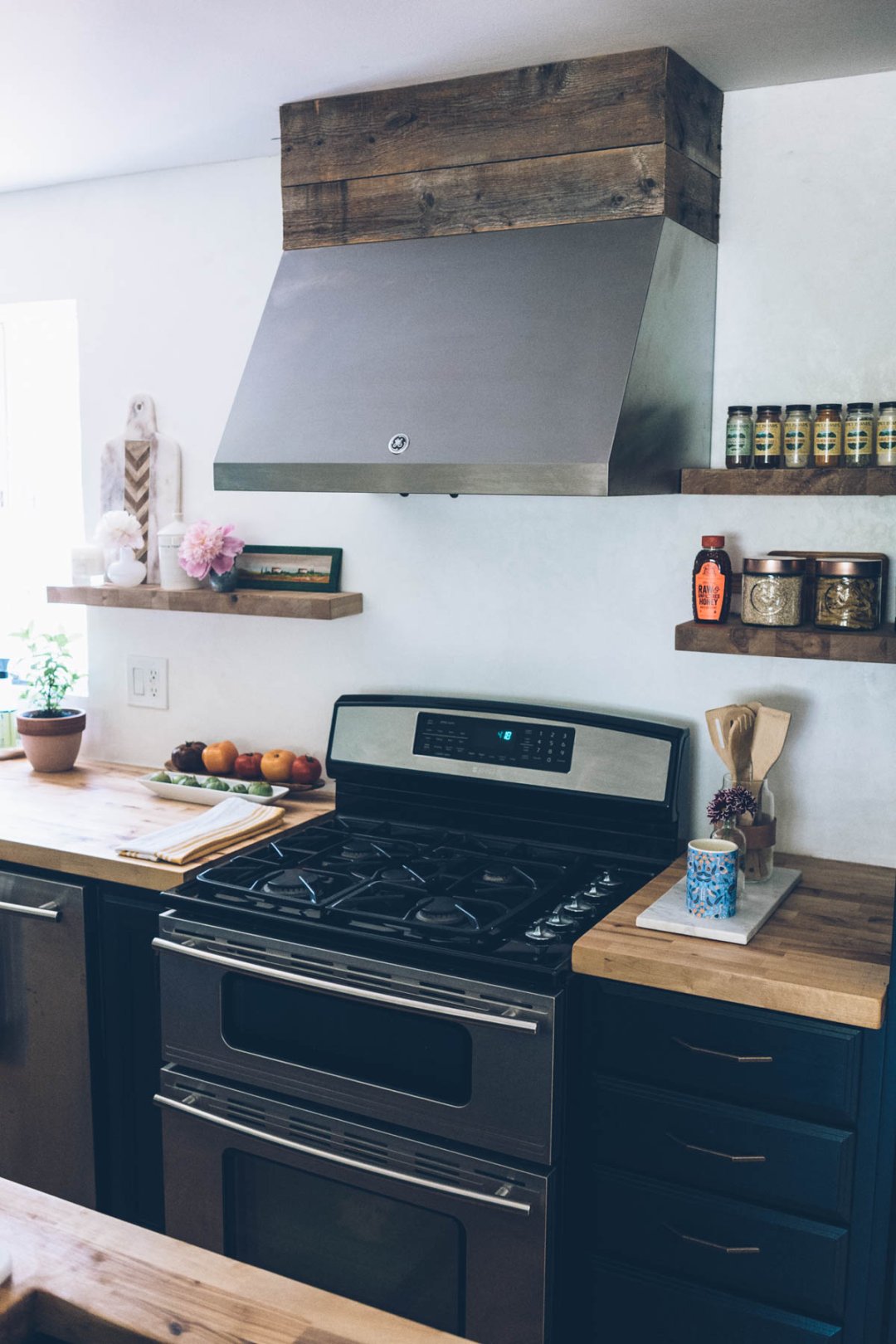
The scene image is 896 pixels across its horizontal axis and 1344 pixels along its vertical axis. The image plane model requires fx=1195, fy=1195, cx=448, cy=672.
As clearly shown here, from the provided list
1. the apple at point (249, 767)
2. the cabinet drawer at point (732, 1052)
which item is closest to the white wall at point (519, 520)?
the apple at point (249, 767)

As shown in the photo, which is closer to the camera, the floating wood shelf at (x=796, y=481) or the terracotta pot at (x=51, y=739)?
the floating wood shelf at (x=796, y=481)

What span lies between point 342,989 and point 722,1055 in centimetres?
61

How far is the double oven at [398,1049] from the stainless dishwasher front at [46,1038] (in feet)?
0.92

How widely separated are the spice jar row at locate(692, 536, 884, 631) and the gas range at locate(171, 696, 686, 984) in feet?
1.06

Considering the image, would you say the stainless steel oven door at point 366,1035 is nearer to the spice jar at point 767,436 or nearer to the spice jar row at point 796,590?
the spice jar row at point 796,590

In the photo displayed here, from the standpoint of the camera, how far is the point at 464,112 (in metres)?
2.23

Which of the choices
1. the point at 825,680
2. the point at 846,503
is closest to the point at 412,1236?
the point at 825,680

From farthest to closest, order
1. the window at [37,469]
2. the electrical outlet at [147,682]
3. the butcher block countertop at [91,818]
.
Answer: the window at [37,469], the electrical outlet at [147,682], the butcher block countertop at [91,818]

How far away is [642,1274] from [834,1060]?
0.49 metres

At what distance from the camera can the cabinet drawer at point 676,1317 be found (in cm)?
180

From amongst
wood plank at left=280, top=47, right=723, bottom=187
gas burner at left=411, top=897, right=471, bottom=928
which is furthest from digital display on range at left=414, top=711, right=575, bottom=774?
wood plank at left=280, top=47, right=723, bottom=187

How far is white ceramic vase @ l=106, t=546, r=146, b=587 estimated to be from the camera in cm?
294

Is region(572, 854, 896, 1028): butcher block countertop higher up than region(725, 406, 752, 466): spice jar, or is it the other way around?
region(725, 406, 752, 466): spice jar

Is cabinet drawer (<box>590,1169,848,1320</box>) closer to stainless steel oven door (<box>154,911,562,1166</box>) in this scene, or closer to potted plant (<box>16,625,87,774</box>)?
stainless steel oven door (<box>154,911,562,1166</box>)
